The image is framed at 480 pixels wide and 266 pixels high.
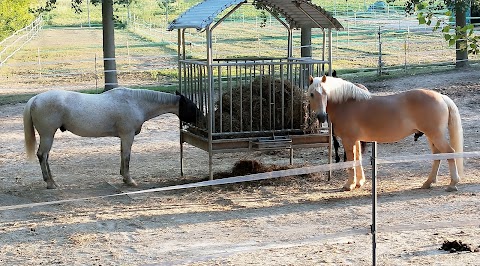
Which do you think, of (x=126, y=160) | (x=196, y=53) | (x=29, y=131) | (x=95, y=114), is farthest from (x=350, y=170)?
(x=196, y=53)

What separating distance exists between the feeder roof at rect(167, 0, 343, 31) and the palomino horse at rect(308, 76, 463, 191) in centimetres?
130

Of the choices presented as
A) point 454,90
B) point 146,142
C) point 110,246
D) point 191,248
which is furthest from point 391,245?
point 454,90

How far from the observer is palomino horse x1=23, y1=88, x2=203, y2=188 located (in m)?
9.23

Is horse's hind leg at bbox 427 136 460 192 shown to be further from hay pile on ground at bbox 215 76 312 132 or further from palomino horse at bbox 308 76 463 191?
hay pile on ground at bbox 215 76 312 132

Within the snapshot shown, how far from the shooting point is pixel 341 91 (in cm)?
887

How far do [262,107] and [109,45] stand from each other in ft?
35.6

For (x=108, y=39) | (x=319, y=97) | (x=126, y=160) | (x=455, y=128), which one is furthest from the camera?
(x=108, y=39)

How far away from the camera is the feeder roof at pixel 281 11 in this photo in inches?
350

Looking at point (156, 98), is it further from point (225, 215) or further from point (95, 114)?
point (225, 215)

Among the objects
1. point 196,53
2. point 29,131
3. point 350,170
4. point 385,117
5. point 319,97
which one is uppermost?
point 196,53

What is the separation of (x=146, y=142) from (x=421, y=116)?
575cm

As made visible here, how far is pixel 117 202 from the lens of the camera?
8.62 metres

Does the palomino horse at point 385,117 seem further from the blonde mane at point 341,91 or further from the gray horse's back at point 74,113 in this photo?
the gray horse's back at point 74,113

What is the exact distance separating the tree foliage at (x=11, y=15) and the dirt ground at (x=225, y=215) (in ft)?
88.4
